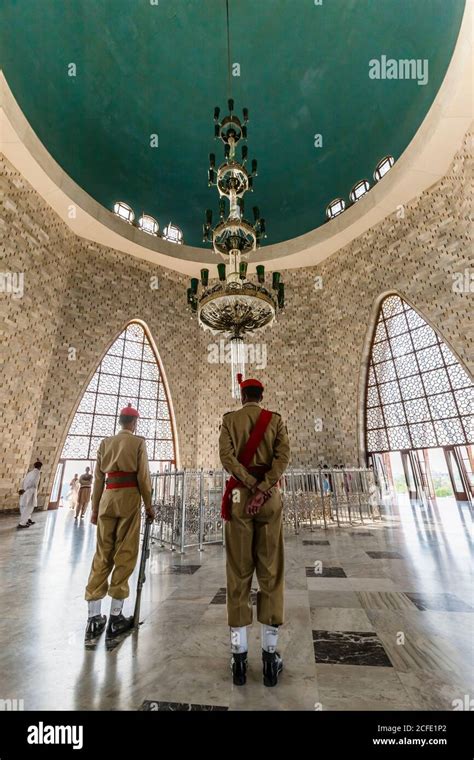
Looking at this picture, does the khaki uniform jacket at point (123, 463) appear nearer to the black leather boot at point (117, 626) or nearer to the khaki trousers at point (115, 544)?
the khaki trousers at point (115, 544)

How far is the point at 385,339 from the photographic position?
1195 centimetres

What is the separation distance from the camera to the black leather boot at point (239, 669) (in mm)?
1543

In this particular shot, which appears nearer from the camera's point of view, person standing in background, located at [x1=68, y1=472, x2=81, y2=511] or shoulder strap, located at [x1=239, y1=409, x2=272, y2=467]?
shoulder strap, located at [x1=239, y1=409, x2=272, y2=467]

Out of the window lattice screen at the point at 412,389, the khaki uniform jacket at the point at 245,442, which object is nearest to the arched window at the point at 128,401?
the window lattice screen at the point at 412,389

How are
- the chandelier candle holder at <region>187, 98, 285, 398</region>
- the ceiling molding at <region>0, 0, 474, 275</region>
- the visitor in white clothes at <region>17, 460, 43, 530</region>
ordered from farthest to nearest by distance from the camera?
the ceiling molding at <region>0, 0, 474, 275</region>
the visitor in white clothes at <region>17, 460, 43, 530</region>
the chandelier candle holder at <region>187, 98, 285, 398</region>

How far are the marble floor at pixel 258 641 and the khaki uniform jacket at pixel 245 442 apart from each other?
0.93 m

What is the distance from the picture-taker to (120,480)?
2.37 m

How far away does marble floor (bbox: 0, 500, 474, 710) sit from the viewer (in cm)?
143

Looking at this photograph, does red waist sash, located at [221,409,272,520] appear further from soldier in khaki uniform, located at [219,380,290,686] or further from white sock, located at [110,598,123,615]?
white sock, located at [110,598,123,615]

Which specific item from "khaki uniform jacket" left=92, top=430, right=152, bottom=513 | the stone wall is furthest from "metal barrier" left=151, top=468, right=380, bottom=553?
the stone wall

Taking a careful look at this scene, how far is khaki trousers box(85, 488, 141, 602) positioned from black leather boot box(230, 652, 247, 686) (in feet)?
2.96

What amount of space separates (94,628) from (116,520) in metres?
0.62
